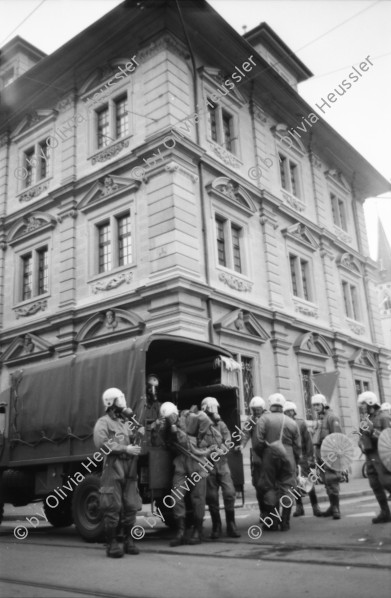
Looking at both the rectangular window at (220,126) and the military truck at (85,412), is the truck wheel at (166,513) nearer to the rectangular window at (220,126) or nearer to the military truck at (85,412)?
the military truck at (85,412)

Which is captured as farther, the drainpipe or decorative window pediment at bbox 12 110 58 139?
decorative window pediment at bbox 12 110 58 139

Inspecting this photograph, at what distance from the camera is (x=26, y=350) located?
20406 mm

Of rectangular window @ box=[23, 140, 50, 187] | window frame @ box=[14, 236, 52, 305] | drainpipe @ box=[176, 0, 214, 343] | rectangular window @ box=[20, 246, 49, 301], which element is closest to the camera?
drainpipe @ box=[176, 0, 214, 343]

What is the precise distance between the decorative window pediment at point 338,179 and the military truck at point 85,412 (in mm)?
18571

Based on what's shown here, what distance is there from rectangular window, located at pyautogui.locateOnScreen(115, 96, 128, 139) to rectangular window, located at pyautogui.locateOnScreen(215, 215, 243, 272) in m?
4.43

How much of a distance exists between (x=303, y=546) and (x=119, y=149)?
1501 centimetres

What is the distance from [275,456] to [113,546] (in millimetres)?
2958

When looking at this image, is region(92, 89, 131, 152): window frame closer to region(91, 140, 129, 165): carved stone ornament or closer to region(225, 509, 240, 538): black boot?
region(91, 140, 129, 165): carved stone ornament

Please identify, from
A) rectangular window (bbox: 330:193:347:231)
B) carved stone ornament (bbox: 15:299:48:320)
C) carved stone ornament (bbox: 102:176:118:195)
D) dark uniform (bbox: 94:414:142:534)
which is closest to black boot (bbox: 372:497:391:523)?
dark uniform (bbox: 94:414:142:534)

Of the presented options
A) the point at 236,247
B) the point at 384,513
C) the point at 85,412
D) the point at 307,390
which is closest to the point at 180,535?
the point at 85,412

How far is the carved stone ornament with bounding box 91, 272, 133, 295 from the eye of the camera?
1797 cm

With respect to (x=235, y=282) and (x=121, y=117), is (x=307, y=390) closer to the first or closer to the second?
(x=235, y=282)

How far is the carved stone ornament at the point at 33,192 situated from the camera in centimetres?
2184

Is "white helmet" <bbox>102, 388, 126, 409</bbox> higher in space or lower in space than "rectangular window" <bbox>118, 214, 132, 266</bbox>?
lower
